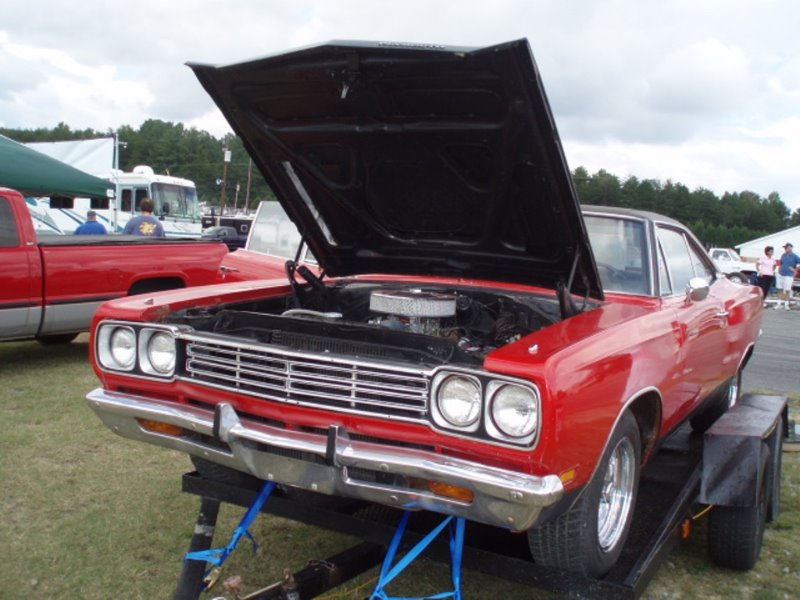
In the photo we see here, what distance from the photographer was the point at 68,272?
278 inches

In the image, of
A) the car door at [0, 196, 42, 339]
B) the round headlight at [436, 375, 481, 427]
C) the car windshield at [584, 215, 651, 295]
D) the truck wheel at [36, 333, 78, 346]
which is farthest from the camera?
the truck wheel at [36, 333, 78, 346]

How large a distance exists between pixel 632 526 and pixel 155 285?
593 centimetres

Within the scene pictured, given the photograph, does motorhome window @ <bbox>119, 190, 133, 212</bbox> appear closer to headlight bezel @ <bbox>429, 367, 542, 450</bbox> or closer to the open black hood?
the open black hood

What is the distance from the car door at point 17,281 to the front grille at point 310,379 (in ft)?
15.1

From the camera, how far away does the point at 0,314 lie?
6535mm

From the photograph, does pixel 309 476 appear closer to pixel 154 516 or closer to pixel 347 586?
pixel 347 586

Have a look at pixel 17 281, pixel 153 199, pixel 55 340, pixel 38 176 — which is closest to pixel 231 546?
pixel 17 281

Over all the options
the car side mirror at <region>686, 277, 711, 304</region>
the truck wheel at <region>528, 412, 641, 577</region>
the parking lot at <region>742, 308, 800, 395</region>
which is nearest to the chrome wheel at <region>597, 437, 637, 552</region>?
the truck wheel at <region>528, 412, 641, 577</region>

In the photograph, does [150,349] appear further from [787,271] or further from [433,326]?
[787,271]

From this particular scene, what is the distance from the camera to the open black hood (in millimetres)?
2859

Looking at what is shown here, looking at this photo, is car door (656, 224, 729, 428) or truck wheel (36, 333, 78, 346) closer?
car door (656, 224, 729, 428)

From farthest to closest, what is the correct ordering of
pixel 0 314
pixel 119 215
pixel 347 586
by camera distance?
pixel 119 215
pixel 0 314
pixel 347 586

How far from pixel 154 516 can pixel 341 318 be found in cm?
138

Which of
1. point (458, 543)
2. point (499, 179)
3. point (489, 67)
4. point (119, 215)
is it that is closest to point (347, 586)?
point (458, 543)
